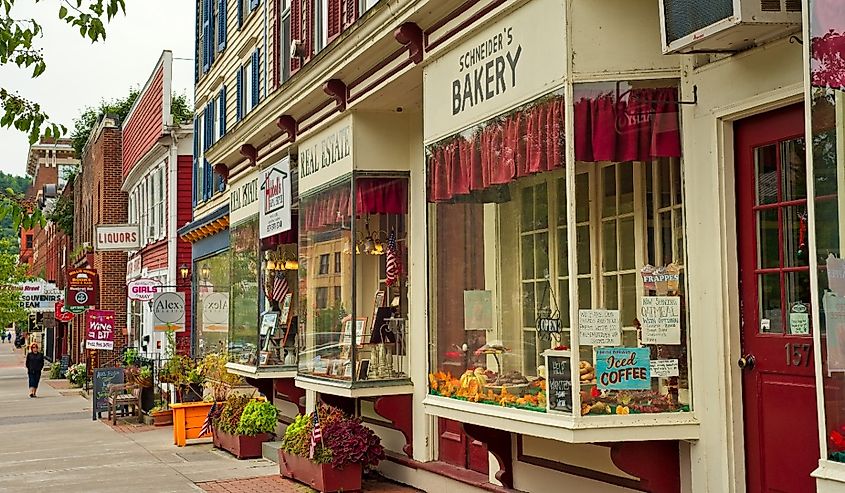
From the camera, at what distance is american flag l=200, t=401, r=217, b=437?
17.0 meters

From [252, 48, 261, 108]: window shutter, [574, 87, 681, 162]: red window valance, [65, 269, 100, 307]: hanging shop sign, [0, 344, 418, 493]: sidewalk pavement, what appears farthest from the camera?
[65, 269, 100, 307]: hanging shop sign

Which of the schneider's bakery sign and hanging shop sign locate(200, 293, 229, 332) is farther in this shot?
hanging shop sign locate(200, 293, 229, 332)

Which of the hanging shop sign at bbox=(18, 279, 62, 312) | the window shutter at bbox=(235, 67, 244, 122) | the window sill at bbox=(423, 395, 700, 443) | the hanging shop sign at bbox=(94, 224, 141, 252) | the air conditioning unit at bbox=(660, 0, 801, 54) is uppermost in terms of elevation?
the window shutter at bbox=(235, 67, 244, 122)

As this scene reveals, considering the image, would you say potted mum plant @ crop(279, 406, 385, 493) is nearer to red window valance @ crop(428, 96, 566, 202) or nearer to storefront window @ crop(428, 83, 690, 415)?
storefront window @ crop(428, 83, 690, 415)

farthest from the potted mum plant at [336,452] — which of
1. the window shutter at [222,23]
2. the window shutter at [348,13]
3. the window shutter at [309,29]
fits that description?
the window shutter at [222,23]

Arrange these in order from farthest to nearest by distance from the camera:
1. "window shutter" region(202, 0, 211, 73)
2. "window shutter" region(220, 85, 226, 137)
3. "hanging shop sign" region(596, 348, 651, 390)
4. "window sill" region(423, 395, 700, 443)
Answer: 1. "window shutter" region(202, 0, 211, 73)
2. "window shutter" region(220, 85, 226, 137)
3. "hanging shop sign" region(596, 348, 651, 390)
4. "window sill" region(423, 395, 700, 443)

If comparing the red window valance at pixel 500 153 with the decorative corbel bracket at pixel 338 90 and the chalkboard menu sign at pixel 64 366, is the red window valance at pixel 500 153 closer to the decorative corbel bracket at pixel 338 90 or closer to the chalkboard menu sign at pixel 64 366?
the decorative corbel bracket at pixel 338 90

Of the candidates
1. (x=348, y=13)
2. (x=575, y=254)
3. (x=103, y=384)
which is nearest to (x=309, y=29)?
(x=348, y=13)

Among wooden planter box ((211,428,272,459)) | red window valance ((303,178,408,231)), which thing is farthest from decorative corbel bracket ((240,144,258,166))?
wooden planter box ((211,428,272,459))

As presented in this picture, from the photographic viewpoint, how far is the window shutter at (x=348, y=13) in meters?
12.5

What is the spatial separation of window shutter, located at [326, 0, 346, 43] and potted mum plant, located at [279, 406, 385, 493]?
4.46 metres

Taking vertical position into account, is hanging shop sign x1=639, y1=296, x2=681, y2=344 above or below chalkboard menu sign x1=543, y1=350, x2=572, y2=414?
above

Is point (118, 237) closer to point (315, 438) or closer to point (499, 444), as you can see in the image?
point (315, 438)

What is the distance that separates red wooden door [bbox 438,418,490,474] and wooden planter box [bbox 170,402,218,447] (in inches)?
282
